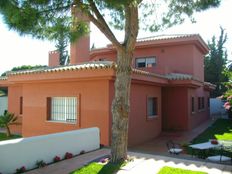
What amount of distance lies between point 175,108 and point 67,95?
31.2ft

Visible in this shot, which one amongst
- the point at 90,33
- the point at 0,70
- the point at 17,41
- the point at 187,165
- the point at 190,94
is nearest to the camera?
the point at 17,41

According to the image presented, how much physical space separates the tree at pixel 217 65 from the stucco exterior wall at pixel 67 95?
103 feet

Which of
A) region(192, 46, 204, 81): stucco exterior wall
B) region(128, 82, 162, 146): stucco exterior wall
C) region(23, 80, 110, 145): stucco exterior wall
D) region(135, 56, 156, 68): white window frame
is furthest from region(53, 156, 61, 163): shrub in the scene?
region(192, 46, 204, 81): stucco exterior wall

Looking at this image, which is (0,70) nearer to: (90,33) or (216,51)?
(90,33)

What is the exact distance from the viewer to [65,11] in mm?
8273

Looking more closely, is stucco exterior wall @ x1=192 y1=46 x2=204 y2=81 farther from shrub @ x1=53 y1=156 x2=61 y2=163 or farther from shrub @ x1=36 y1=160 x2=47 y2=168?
shrub @ x1=36 y1=160 x2=47 y2=168

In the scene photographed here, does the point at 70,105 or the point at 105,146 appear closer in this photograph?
the point at 105,146

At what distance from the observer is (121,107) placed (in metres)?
8.52

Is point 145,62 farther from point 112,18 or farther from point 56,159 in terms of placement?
point 56,159

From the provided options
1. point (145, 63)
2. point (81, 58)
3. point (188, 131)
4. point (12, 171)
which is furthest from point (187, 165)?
point (145, 63)

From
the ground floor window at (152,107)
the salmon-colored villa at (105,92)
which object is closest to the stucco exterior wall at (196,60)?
the salmon-colored villa at (105,92)

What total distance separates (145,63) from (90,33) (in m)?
13.0

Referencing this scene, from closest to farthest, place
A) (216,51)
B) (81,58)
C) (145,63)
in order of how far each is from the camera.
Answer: (81,58), (145,63), (216,51)

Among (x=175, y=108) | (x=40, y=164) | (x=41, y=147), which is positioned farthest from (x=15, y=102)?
(x=40, y=164)
